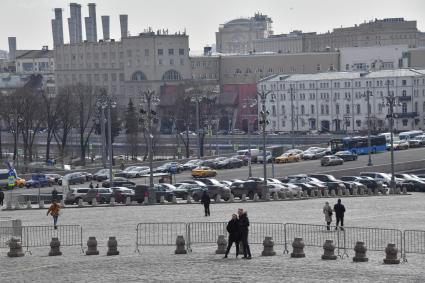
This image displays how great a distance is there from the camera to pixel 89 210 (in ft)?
195

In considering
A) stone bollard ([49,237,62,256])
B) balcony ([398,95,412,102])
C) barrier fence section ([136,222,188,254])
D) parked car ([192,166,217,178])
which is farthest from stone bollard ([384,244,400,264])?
balcony ([398,95,412,102])

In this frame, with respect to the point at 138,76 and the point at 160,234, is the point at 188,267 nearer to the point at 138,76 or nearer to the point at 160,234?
the point at 160,234

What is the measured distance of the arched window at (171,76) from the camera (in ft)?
616

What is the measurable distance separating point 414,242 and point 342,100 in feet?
404

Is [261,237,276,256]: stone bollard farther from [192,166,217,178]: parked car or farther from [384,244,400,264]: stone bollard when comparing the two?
[192,166,217,178]: parked car

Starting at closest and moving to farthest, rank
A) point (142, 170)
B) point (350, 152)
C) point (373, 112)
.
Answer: point (142, 170), point (350, 152), point (373, 112)

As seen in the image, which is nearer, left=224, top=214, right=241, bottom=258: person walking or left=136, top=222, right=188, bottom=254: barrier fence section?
left=224, top=214, right=241, bottom=258: person walking

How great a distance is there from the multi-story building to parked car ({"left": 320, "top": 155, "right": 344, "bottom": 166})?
47.6 m

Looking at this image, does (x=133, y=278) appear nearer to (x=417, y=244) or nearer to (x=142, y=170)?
(x=417, y=244)

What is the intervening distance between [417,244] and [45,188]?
53.3 m

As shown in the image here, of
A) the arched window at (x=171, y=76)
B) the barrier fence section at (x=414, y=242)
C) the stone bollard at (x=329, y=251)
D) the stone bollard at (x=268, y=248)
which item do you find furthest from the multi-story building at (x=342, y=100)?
the stone bollard at (x=329, y=251)

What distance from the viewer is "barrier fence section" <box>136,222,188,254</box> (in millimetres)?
40031

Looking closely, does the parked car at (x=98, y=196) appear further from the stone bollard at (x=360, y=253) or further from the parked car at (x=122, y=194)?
the stone bollard at (x=360, y=253)

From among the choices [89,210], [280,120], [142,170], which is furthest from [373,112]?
[89,210]
